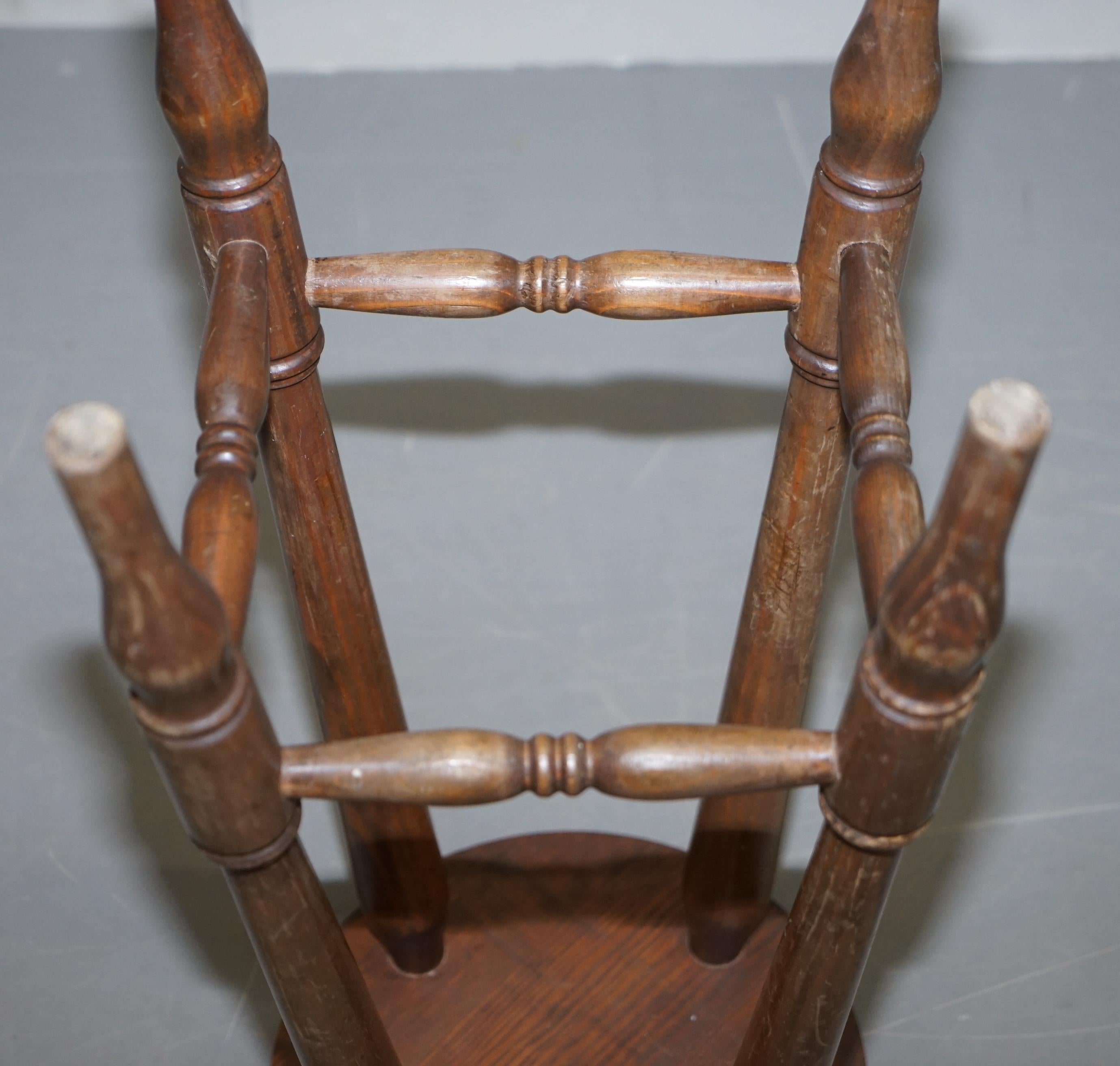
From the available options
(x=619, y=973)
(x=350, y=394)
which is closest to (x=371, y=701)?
(x=619, y=973)

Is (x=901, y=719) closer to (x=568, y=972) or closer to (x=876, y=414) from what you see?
(x=876, y=414)

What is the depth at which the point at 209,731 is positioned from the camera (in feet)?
1.71

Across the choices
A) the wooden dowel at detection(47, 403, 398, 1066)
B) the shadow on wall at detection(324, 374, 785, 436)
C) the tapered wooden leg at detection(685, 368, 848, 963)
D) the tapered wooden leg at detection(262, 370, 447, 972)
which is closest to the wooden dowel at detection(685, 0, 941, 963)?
the tapered wooden leg at detection(685, 368, 848, 963)

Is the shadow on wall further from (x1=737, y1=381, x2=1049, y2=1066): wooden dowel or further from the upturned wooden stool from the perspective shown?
(x1=737, y1=381, x2=1049, y2=1066): wooden dowel

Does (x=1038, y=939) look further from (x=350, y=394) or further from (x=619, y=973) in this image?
(x=350, y=394)

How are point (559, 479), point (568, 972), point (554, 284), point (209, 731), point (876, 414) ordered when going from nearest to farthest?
point (209, 731), point (876, 414), point (554, 284), point (568, 972), point (559, 479)

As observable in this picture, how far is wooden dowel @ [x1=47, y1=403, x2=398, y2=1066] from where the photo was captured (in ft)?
1.50

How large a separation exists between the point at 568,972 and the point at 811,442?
1.21 feet

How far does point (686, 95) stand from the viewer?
1.73m

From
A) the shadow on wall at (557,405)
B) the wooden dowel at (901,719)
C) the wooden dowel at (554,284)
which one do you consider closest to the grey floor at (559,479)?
the shadow on wall at (557,405)

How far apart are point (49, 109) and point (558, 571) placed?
89 cm

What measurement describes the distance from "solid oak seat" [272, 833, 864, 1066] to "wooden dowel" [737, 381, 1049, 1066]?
20 centimetres

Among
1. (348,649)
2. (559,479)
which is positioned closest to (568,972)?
(348,649)

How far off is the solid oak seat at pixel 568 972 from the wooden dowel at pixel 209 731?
0.22 meters
